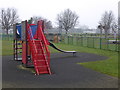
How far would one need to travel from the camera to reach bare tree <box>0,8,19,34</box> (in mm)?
81387

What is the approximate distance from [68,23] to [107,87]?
275 feet

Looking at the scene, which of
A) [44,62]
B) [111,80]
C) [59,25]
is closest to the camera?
[111,80]

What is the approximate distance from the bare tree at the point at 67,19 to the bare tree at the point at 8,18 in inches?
702

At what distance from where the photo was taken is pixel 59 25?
91312 millimetres

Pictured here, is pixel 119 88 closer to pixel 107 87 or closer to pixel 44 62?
pixel 107 87

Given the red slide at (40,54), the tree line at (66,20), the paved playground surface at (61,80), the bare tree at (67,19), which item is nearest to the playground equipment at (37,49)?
the red slide at (40,54)

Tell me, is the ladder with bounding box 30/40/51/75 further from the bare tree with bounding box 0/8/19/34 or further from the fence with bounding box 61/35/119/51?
the bare tree with bounding box 0/8/19/34

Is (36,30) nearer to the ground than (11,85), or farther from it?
farther from it

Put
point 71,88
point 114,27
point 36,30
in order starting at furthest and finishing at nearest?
1. point 114,27
2. point 36,30
3. point 71,88

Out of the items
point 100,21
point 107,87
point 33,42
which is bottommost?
point 107,87

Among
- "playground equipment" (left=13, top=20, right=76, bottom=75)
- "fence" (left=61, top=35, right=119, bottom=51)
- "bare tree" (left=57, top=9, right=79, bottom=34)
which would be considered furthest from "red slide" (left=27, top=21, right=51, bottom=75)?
"bare tree" (left=57, top=9, right=79, bottom=34)

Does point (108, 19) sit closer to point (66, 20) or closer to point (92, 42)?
point (66, 20)

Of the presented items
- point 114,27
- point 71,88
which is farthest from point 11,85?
point 114,27

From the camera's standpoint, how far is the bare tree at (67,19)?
9069 centimetres
